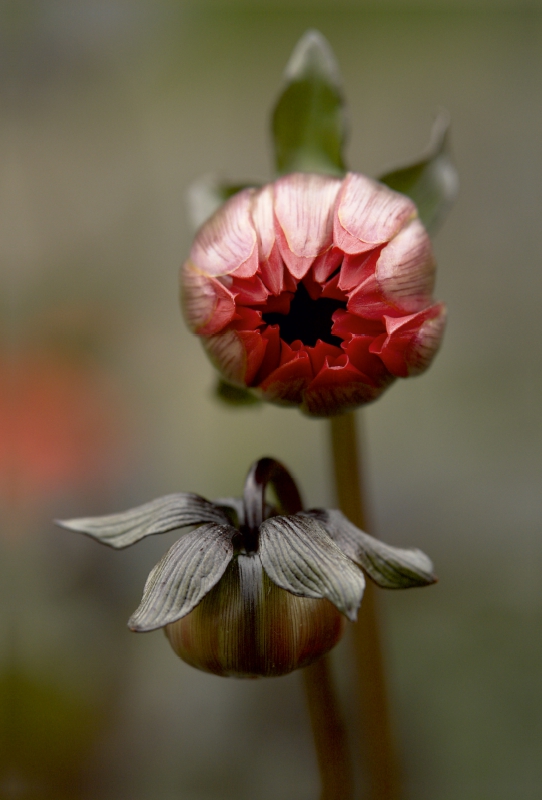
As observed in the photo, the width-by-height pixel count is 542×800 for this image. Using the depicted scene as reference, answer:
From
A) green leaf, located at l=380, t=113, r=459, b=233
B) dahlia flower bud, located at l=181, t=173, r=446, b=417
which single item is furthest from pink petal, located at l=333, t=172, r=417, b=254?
green leaf, located at l=380, t=113, r=459, b=233

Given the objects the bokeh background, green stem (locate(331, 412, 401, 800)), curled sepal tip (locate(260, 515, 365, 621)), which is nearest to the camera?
curled sepal tip (locate(260, 515, 365, 621))

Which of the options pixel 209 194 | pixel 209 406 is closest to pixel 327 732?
pixel 209 194

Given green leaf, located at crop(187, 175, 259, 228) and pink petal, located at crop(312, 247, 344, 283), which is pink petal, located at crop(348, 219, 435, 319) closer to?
pink petal, located at crop(312, 247, 344, 283)

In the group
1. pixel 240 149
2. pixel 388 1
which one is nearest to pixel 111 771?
pixel 240 149

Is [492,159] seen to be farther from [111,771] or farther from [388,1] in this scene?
[111,771]

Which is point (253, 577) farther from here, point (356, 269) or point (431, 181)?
point (431, 181)

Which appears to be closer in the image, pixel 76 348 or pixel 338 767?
pixel 338 767
